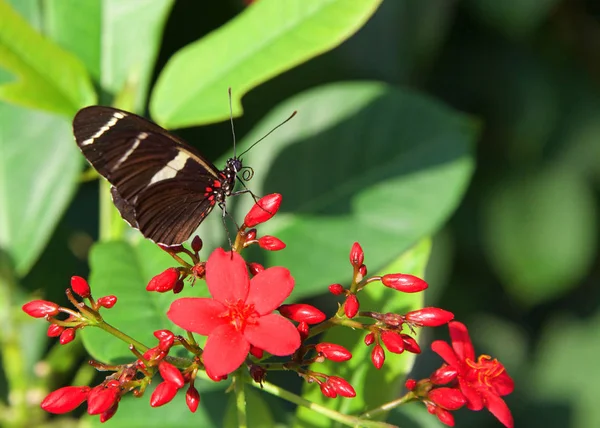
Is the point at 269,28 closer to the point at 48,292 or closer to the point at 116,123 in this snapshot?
the point at 116,123

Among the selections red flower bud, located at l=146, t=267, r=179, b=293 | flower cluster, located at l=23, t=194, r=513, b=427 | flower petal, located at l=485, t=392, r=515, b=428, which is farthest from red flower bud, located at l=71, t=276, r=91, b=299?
flower petal, located at l=485, t=392, r=515, b=428

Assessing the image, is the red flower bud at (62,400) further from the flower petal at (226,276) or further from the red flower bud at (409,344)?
the red flower bud at (409,344)

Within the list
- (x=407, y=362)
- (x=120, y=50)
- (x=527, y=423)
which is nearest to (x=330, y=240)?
(x=407, y=362)

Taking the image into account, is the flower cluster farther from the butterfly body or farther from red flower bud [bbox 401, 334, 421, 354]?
the butterfly body

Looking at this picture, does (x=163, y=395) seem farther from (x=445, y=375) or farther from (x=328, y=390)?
(x=445, y=375)

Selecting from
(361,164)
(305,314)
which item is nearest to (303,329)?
(305,314)

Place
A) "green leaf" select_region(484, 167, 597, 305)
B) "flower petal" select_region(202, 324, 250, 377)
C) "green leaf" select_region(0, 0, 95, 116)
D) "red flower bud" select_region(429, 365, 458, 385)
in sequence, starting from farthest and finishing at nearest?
"green leaf" select_region(484, 167, 597, 305) → "green leaf" select_region(0, 0, 95, 116) → "red flower bud" select_region(429, 365, 458, 385) → "flower petal" select_region(202, 324, 250, 377)
